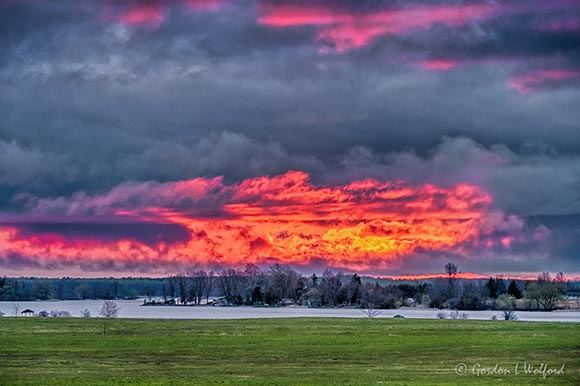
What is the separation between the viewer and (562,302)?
199750mm

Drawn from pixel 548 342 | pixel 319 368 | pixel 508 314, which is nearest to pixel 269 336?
pixel 548 342

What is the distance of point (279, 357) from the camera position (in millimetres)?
53312

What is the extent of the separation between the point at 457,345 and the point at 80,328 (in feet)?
144

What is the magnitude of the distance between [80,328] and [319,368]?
51571 millimetres

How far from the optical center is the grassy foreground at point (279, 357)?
40.3 metres

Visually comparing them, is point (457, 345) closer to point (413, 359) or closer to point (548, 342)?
point (548, 342)

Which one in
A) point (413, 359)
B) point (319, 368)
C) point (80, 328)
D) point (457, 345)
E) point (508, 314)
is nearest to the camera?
point (319, 368)

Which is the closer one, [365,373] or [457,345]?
[365,373]

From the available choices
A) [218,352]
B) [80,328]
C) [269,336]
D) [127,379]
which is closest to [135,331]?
[80,328]

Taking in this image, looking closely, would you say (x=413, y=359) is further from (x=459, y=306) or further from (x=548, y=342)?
(x=459, y=306)

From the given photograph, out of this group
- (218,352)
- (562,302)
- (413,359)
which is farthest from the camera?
(562,302)

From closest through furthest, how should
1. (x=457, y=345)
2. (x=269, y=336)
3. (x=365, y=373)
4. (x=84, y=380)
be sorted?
(x=84, y=380) → (x=365, y=373) → (x=457, y=345) → (x=269, y=336)

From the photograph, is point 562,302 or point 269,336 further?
point 562,302

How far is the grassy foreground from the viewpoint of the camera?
40344mm
